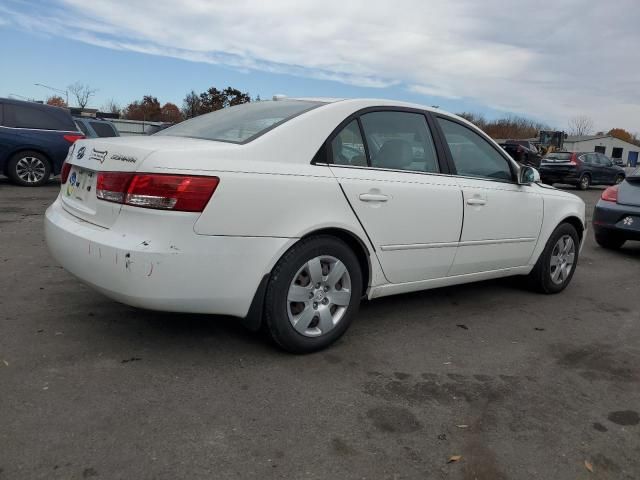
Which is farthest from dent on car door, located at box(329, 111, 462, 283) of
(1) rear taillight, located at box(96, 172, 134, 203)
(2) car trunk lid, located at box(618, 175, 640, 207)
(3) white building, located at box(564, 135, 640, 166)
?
(3) white building, located at box(564, 135, 640, 166)

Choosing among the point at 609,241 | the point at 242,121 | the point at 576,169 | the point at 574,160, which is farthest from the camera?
the point at 574,160

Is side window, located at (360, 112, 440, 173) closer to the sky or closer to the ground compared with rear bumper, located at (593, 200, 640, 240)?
closer to the sky

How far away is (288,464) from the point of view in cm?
239

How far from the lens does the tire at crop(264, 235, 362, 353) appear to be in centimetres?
327

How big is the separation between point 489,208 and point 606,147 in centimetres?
9622

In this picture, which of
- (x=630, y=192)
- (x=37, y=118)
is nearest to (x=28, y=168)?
(x=37, y=118)

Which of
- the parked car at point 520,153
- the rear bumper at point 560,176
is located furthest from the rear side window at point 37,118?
the parked car at point 520,153

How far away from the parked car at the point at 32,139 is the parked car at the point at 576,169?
1734 centimetres

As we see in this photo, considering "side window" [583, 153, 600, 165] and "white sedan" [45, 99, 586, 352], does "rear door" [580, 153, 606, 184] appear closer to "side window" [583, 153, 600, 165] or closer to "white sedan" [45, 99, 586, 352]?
"side window" [583, 153, 600, 165]

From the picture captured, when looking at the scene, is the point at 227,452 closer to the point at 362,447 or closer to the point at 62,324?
the point at 362,447

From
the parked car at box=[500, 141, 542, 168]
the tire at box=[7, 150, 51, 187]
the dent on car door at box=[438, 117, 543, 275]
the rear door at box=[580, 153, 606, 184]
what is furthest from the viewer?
the parked car at box=[500, 141, 542, 168]

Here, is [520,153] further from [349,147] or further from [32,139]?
[349,147]

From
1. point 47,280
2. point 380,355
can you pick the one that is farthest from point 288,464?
point 47,280

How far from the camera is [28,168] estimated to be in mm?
11633
